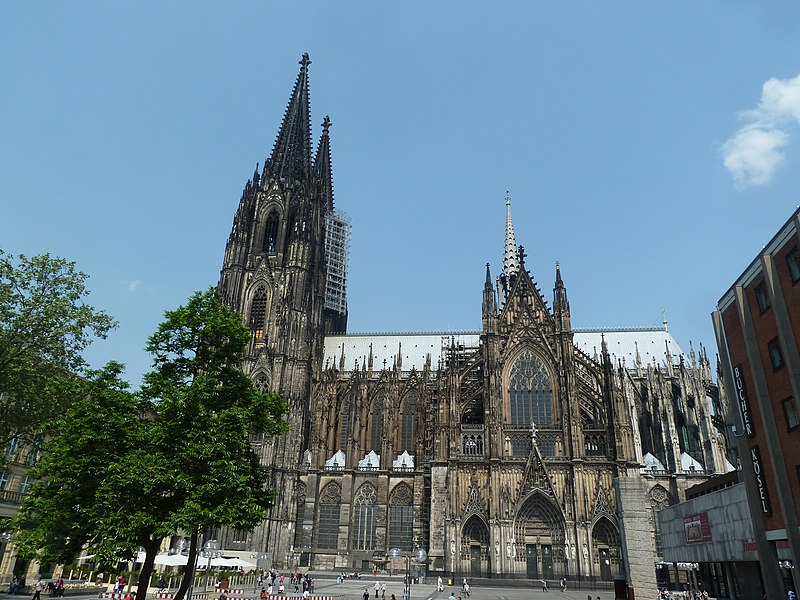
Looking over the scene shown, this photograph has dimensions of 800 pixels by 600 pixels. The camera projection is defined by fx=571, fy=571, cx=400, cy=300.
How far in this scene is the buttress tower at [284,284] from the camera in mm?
50688

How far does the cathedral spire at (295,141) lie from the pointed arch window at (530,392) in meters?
34.5

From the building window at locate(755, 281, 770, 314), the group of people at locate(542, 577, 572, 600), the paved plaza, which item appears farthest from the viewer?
the group of people at locate(542, 577, 572, 600)

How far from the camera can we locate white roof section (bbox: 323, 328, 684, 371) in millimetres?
61562

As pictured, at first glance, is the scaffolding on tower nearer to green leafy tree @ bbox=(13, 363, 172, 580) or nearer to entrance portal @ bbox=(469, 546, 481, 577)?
entrance portal @ bbox=(469, 546, 481, 577)

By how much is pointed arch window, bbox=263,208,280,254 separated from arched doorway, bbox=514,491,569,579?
37.2 m

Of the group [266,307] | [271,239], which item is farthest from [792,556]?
[271,239]

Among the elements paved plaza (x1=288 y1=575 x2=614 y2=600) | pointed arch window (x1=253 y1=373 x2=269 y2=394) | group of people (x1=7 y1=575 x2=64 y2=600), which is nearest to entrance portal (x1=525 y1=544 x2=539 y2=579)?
paved plaza (x1=288 y1=575 x2=614 y2=600)

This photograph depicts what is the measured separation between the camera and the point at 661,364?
196 feet

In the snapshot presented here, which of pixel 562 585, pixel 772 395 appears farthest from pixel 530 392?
pixel 772 395

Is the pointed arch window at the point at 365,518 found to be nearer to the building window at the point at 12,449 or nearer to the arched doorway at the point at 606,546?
the arched doorway at the point at 606,546

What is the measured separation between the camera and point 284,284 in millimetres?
58562

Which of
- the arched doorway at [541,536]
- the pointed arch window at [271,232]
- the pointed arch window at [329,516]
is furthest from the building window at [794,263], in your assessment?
the pointed arch window at [271,232]

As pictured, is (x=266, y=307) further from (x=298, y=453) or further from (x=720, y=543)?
(x=720, y=543)

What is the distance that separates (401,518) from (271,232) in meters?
33.2
